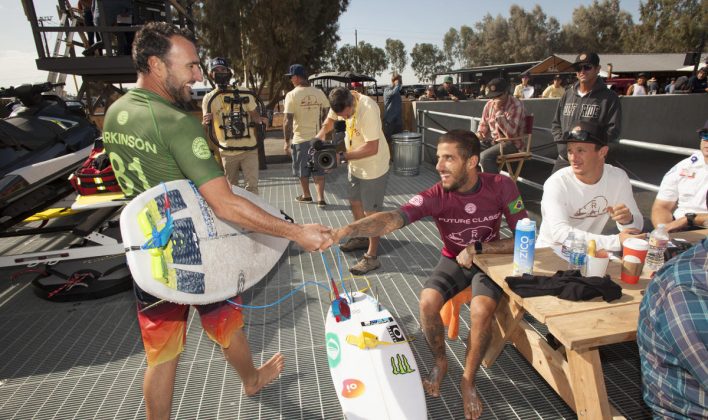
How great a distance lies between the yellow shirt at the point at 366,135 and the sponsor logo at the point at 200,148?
8.62 feet

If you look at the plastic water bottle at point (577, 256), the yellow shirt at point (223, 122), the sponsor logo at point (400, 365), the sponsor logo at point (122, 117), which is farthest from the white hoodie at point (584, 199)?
the yellow shirt at point (223, 122)

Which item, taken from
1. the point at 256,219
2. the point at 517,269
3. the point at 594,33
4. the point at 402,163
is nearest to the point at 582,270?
the point at 517,269

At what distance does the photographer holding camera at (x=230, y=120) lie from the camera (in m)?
5.29

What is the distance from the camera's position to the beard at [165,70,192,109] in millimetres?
1878

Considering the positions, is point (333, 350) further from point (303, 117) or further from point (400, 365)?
point (303, 117)

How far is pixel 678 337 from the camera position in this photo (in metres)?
1.20

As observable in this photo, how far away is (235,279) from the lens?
2145mm

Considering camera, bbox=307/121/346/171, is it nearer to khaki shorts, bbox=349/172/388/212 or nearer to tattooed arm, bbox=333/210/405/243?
khaki shorts, bbox=349/172/388/212

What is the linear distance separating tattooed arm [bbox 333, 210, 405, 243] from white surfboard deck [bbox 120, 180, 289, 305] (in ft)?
2.24

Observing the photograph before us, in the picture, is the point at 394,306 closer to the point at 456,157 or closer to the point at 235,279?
the point at 456,157

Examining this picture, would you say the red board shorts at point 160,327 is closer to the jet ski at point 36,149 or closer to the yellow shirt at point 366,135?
the yellow shirt at point 366,135

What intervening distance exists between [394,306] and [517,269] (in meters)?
1.57

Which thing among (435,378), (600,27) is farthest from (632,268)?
(600,27)

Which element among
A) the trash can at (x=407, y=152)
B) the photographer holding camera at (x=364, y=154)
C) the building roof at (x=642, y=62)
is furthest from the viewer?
the building roof at (x=642, y=62)
